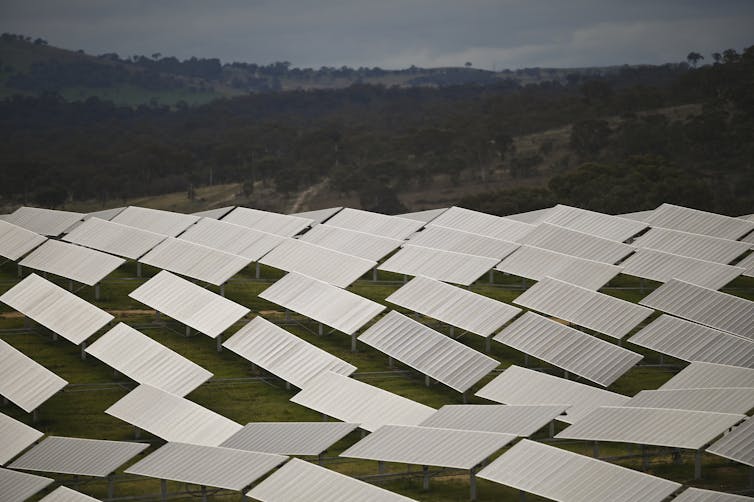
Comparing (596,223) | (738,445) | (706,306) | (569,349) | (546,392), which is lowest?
(546,392)

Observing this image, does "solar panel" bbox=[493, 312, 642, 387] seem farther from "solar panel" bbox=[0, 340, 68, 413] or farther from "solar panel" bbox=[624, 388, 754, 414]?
"solar panel" bbox=[0, 340, 68, 413]

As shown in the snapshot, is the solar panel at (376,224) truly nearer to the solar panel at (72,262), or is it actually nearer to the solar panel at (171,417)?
the solar panel at (72,262)

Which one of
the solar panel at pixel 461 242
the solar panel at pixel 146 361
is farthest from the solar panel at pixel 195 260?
the solar panel at pixel 461 242

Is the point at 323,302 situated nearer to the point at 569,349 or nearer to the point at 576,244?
the point at 569,349

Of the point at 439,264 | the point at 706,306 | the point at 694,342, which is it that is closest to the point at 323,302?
the point at 439,264

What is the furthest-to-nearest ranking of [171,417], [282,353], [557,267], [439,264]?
[439,264]
[557,267]
[282,353]
[171,417]
